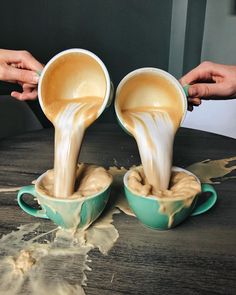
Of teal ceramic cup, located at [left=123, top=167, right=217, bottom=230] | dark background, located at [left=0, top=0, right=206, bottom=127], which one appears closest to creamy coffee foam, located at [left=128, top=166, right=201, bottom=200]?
teal ceramic cup, located at [left=123, top=167, right=217, bottom=230]

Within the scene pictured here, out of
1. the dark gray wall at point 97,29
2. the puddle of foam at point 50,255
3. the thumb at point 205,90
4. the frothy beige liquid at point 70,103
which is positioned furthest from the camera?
the dark gray wall at point 97,29

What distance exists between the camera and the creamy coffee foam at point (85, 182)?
0.53 metres

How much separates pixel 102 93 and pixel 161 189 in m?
0.19

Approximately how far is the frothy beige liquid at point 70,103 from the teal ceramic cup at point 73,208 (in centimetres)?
3

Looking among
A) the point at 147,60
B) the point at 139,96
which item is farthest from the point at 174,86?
the point at 147,60

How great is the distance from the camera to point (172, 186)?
58 centimetres

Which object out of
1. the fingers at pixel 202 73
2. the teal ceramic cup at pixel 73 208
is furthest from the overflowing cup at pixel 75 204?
the fingers at pixel 202 73

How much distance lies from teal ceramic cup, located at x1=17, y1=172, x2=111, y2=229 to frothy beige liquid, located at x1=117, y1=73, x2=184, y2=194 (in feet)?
0.29

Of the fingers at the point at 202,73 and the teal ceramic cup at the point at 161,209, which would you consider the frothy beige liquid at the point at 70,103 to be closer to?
the teal ceramic cup at the point at 161,209

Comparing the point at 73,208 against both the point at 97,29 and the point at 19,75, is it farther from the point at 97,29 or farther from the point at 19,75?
the point at 97,29

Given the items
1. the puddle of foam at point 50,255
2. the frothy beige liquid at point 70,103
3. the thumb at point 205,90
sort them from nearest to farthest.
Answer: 1. the puddle of foam at point 50,255
2. the frothy beige liquid at point 70,103
3. the thumb at point 205,90

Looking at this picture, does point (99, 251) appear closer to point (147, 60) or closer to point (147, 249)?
point (147, 249)

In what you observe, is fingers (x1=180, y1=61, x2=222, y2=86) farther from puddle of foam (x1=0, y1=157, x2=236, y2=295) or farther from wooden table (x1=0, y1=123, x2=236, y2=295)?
puddle of foam (x1=0, y1=157, x2=236, y2=295)

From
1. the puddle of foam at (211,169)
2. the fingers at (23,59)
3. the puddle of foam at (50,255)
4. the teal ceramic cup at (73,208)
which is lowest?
the puddle of foam at (211,169)
